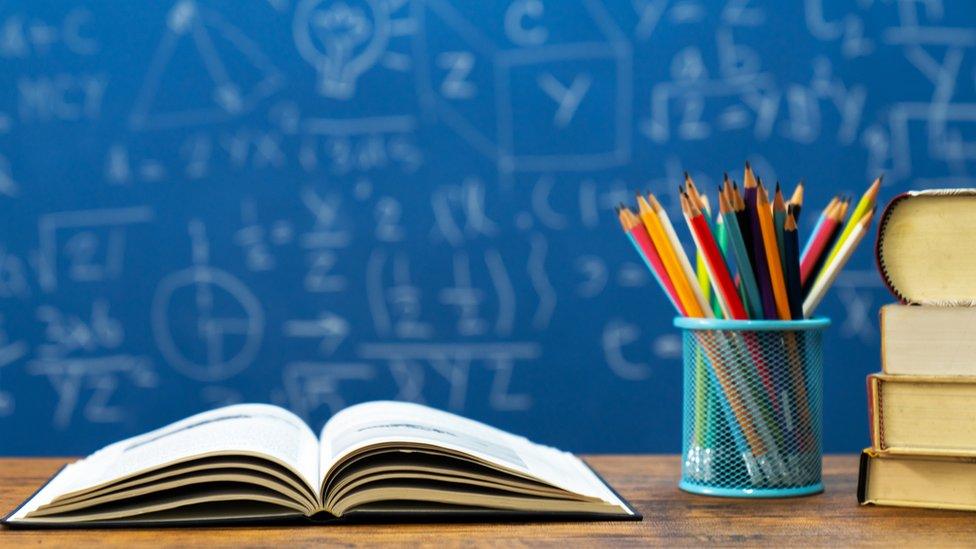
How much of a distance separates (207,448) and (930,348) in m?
0.46

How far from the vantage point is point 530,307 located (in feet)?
6.99

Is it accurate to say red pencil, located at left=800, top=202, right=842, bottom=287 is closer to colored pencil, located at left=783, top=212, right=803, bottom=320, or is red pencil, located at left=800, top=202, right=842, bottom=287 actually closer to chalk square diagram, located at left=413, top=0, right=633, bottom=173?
colored pencil, located at left=783, top=212, right=803, bottom=320

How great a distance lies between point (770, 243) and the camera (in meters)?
0.76

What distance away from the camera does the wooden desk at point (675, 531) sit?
0.62m

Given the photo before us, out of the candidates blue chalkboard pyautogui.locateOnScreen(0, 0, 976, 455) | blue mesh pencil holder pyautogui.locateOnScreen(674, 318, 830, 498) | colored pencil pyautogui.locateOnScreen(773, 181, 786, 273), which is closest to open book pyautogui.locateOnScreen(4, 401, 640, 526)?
blue mesh pencil holder pyautogui.locateOnScreen(674, 318, 830, 498)

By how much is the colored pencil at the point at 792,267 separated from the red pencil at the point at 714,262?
0.11 feet

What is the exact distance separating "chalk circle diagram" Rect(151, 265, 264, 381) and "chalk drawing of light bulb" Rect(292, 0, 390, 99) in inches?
17.3

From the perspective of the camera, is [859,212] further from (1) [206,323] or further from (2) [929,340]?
(1) [206,323]

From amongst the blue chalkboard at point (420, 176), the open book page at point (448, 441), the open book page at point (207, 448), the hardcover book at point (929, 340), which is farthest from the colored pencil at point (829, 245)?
the blue chalkboard at point (420, 176)

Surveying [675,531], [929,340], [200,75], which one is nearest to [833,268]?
[929,340]

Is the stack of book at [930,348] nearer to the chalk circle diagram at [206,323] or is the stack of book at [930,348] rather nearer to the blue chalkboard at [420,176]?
the blue chalkboard at [420,176]

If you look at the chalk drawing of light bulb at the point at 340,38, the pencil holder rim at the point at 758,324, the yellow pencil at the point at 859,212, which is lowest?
the pencil holder rim at the point at 758,324

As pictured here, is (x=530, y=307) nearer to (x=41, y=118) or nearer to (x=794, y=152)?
(x=794, y=152)

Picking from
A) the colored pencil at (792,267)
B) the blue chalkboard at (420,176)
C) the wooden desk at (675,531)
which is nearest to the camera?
the wooden desk at (675,531)
